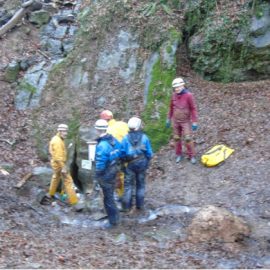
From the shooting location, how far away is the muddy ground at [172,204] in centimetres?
786

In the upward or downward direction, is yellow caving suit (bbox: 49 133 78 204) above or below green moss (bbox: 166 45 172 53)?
below

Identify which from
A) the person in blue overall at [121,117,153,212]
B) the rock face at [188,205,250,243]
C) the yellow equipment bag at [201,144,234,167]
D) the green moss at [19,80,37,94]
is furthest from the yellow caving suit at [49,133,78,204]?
the green moss at [19,80,37,94]

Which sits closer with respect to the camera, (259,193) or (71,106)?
(259,193)

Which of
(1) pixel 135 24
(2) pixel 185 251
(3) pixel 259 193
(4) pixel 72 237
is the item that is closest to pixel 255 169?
(3) pixel 259 193

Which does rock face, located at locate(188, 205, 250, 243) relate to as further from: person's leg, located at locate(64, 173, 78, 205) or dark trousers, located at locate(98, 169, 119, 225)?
person's leg, located at locate(64, 173, 78, 205)

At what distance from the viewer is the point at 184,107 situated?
11156 millimetres

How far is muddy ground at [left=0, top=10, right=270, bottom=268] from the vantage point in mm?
7855

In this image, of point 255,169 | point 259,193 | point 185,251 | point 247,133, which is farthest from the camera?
point 247,133

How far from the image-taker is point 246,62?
14578 mm

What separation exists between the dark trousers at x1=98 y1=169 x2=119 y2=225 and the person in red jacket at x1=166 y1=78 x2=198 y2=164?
257cm

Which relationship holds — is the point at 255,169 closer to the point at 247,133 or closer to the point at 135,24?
the point at 247,133

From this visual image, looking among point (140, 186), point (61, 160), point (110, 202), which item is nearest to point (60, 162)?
point (61, 160)

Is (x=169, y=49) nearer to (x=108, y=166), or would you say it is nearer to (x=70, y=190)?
(x=70, y=190)

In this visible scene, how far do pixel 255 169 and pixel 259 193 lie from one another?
0.83 meters
